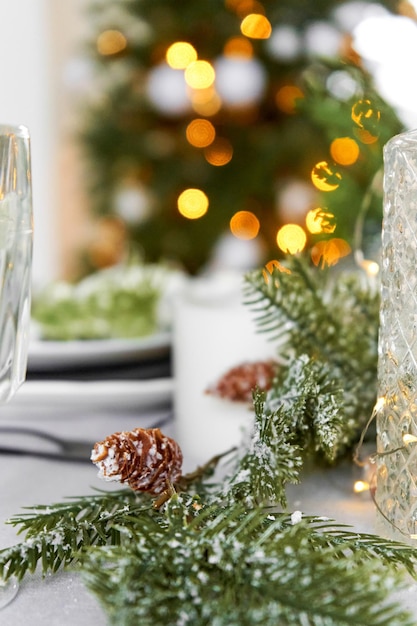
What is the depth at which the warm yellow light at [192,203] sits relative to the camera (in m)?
1.96

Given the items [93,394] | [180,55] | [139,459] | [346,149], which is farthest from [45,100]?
[139,459]

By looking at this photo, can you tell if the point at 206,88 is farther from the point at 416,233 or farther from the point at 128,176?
the point at 416,233

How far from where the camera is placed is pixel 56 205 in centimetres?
273

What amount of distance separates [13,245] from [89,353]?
0.30 m

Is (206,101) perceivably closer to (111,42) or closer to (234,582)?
(111,42)

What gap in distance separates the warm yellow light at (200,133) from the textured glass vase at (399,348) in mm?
1684

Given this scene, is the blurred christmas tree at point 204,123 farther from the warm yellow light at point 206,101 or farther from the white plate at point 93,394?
the white plate at point 93,394

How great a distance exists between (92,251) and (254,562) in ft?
6.97

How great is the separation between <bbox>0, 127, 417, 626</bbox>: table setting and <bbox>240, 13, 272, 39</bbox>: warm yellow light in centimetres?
143

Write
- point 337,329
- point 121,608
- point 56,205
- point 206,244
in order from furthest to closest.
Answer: point 56,205 < point 206,244 < point 337,329 < point 121,608

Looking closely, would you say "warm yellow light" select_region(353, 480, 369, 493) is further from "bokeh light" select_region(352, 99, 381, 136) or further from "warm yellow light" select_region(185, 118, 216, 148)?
"warm yellow light" select_region(185, 118, 216, 148)

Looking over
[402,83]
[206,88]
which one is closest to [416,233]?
[402,83]

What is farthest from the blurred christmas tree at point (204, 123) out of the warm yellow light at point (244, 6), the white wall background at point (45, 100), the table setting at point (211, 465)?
the table setting at point (211, 465)

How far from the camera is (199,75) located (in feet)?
6.33
